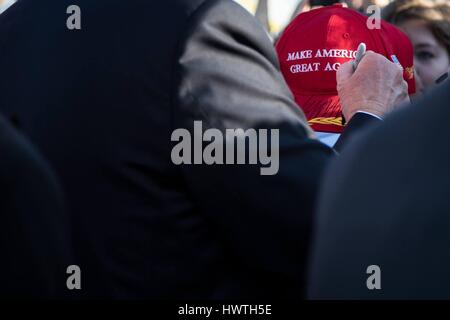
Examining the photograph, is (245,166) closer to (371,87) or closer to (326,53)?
(371,87)

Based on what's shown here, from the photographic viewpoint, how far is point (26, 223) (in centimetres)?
89

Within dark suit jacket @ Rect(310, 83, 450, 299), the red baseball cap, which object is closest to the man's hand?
the red baseball cap

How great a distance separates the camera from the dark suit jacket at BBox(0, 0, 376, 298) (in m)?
1.41

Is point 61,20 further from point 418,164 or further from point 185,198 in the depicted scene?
point 418,164

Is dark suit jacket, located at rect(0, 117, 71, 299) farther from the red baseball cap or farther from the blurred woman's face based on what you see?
the blurred woman's face

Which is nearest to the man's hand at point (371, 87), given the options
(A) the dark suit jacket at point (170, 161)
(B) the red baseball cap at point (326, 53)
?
(B) the red baseball cap at point (326, 53)

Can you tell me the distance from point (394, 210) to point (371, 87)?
114 centimetres

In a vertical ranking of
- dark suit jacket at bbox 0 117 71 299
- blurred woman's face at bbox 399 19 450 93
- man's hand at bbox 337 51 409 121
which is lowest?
dark suit jacket at bbox 0 117 71 299

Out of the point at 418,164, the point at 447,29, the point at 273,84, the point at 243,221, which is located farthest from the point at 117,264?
the point at 447,29

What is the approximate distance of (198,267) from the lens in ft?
4.81

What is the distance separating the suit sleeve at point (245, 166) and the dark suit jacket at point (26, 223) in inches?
20.3

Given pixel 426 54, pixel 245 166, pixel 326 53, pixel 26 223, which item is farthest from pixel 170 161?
pixel 426 54

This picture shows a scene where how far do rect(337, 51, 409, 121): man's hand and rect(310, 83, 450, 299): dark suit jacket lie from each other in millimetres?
1003

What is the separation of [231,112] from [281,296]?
349mm
